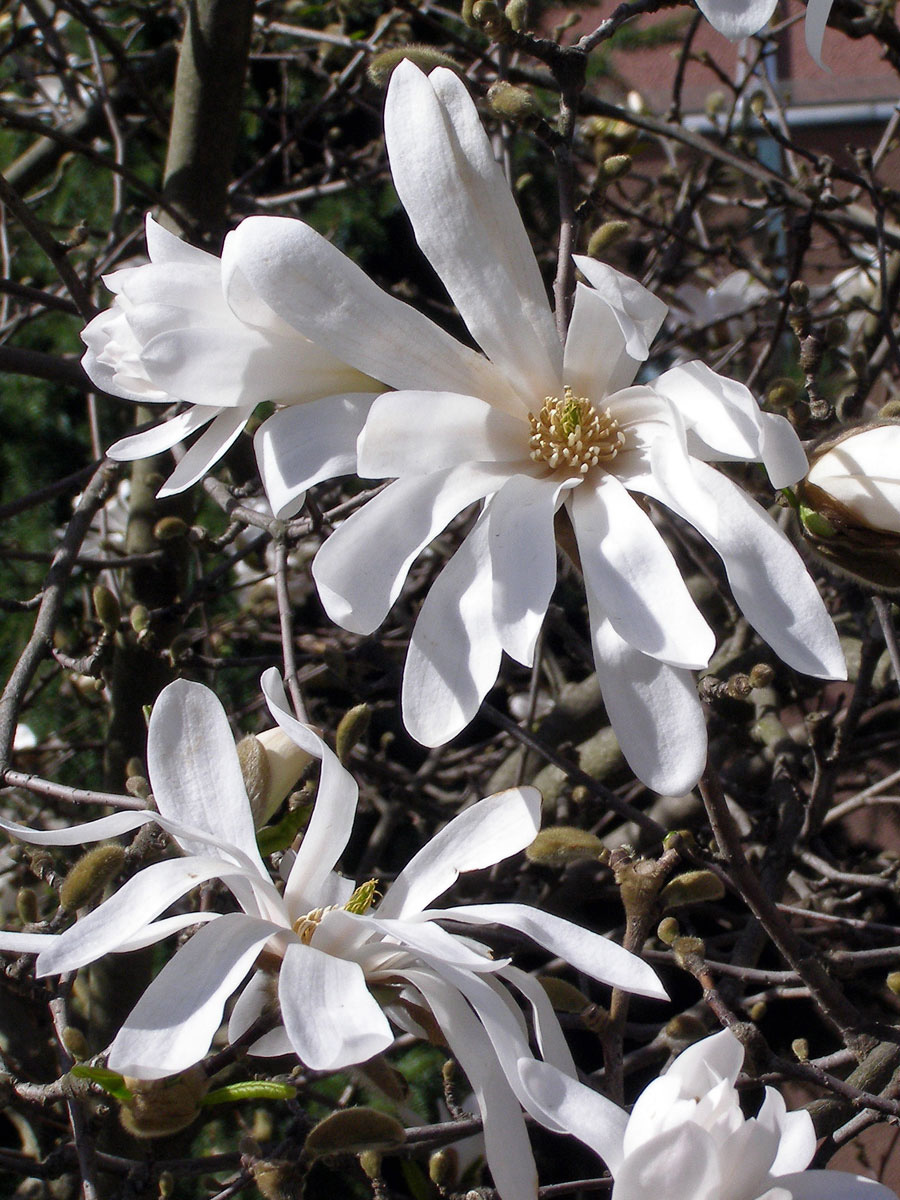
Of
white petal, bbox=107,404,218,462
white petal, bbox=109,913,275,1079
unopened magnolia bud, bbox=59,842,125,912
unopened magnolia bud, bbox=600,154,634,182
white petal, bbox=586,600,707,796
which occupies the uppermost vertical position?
unopened magnolia bud, bbox=600,154,634,182

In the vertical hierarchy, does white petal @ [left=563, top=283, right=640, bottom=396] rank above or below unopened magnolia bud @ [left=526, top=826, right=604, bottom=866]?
above

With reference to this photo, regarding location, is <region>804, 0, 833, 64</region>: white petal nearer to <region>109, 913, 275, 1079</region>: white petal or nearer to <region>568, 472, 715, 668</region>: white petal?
<region>568, 472, 715, 668</region>: white petal

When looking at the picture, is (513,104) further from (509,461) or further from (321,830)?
(321,830)

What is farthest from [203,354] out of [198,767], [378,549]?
[198,767]

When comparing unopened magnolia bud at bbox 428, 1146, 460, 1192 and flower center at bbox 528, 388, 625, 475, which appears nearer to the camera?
flower center at bbox 528, 388, 625, 475

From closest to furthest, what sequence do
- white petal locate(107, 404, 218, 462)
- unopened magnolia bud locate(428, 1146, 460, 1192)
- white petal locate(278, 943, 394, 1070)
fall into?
white petal locate(278, 943, 394, 1070) < white petal locate(107, 404, 218, 462) < unopened magnolia bud locate(428, 1146, 460, 1192)

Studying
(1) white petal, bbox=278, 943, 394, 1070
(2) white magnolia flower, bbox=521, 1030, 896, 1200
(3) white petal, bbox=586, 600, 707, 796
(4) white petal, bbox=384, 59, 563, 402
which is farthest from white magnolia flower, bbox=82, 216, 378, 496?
(2) white magnolia flower, bbox=521, 1030, 896, 1200

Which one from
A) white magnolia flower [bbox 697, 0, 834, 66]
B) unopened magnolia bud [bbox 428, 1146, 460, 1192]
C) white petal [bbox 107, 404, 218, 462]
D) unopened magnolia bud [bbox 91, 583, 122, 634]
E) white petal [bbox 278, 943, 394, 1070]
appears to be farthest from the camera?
unopened magnolia bud [bbox 91, 583, 122, 634]
